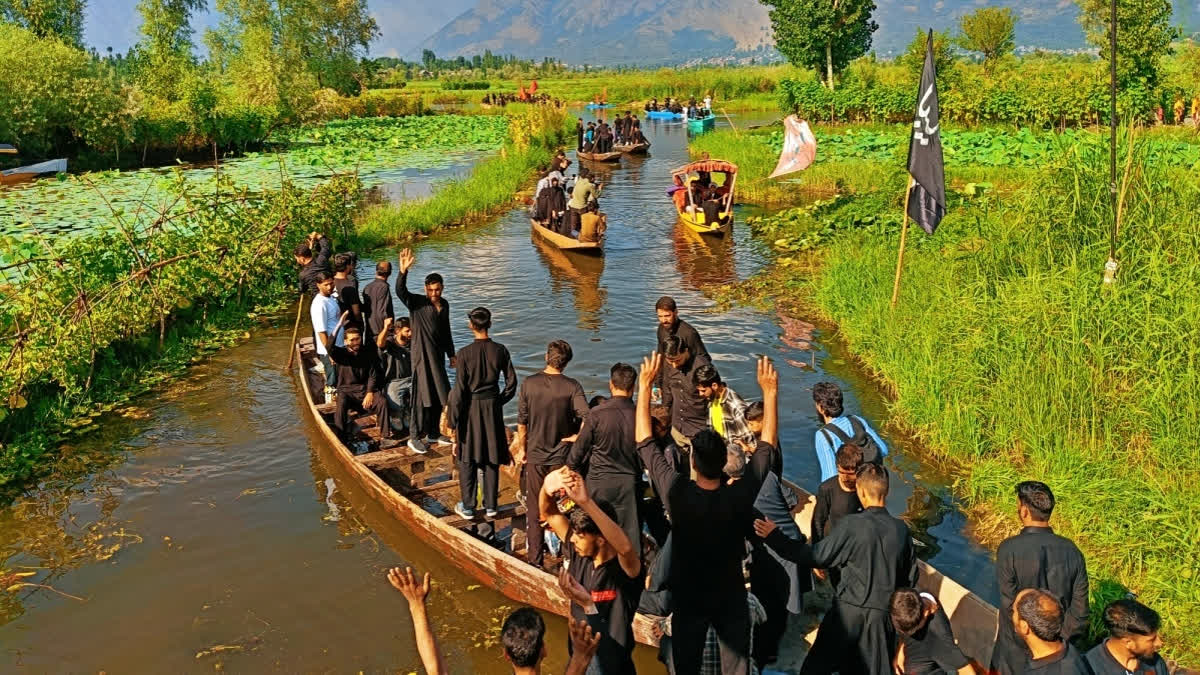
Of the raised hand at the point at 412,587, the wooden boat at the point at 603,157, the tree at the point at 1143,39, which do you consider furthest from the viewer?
the wooden boat at the point at 603,157

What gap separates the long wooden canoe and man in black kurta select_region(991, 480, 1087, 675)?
571mm

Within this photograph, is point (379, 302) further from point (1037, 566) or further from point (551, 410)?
point (1037, 566)

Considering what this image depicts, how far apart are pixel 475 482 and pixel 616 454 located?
234 centimetres

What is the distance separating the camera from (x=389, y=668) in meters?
6.28

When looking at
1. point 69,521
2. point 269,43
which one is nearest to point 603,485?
point 69,521

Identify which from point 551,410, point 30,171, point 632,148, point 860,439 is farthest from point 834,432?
point 30,171

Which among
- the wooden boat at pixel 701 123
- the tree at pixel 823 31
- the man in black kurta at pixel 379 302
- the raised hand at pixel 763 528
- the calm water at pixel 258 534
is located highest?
the tree at pixel 823 31

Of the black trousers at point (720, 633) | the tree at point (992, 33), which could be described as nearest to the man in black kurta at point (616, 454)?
the black trousers at point (720, 633)

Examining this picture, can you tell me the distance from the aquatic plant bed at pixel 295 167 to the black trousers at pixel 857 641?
1215cm

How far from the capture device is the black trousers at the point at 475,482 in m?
7.38

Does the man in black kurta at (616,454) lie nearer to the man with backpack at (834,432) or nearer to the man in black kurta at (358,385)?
the man with backpack at (834,432)

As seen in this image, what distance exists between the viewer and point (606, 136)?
3309cm

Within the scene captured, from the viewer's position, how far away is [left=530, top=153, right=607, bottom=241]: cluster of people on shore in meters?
18.4

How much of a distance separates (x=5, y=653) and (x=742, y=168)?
2278 centimetres
